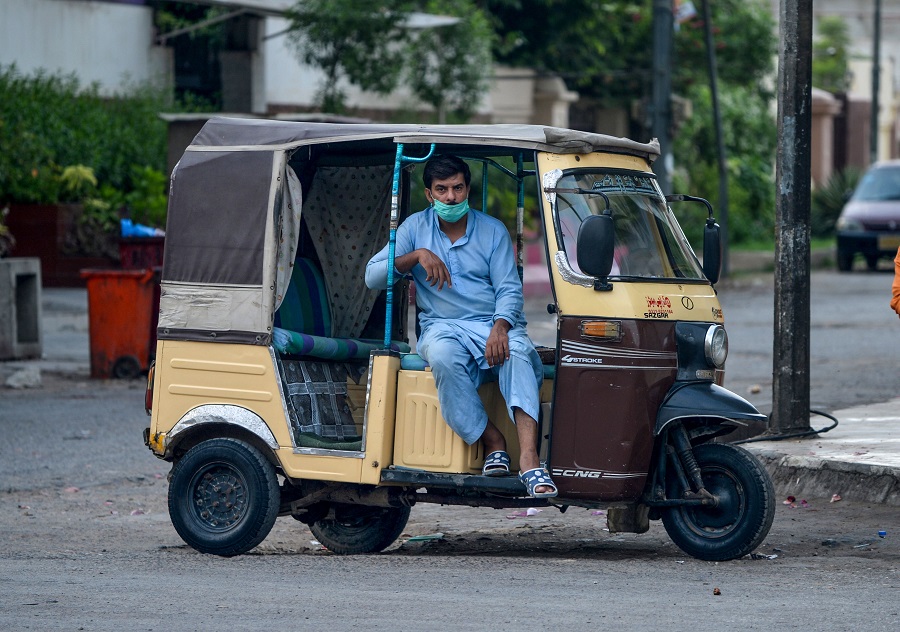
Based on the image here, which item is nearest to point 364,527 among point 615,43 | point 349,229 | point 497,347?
point 497,347

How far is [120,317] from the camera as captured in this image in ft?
42.6

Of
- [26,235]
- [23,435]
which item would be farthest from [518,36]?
[23,435]

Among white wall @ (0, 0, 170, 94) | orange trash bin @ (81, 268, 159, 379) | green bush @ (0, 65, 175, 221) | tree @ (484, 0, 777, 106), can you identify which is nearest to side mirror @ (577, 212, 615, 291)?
orange trash bin @ (81, 268, 159, 379)

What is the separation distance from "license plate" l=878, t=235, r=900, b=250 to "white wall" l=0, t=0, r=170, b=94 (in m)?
11.8

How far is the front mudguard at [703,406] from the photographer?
6234 mm

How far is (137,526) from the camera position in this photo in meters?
8.06

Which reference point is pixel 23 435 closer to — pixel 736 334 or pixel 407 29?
pixel 736 334

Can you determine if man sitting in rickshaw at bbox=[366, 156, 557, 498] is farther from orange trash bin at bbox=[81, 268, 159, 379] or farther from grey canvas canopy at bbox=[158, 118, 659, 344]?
orange trash bin at bbox=[81, 268, 159, 379]

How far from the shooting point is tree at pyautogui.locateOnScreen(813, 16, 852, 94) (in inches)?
1724

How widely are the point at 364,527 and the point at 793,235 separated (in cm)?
341

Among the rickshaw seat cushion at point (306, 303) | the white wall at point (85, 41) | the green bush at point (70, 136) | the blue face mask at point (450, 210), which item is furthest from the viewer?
the white wall at point (85, 41)

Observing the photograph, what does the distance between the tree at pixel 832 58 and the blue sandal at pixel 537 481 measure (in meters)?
38.5

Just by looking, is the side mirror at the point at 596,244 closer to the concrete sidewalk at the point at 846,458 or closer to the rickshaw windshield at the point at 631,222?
the rickshaw windshield at the point at 631,222

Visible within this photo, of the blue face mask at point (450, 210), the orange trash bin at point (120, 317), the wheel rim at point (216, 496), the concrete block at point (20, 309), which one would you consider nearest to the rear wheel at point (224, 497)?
the wheel rim at point (216, 496)
